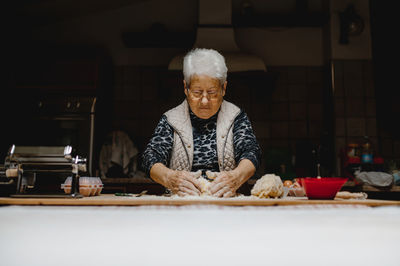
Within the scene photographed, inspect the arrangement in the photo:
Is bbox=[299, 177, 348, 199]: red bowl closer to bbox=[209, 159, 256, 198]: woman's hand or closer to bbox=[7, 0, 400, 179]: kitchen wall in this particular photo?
bbox=[209, 159, 256, 198]: woman's hand

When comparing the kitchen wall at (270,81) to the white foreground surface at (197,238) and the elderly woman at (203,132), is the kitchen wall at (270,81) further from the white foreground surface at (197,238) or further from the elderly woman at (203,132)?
the white foreground surface at (197,238)

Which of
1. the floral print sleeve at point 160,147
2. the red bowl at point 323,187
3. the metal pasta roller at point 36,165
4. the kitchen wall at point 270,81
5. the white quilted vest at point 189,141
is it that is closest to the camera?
the red bowl at point 323,187

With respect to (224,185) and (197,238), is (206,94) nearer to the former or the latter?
(224,185)

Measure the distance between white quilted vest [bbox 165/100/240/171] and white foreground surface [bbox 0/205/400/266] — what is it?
0.92m

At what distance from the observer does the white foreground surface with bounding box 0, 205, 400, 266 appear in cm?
58

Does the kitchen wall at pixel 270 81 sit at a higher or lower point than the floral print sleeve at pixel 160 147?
higher

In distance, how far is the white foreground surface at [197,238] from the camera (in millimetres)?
582

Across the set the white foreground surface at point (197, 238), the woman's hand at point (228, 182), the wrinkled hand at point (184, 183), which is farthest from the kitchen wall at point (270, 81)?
the white foreground surface at point (197, 238)
